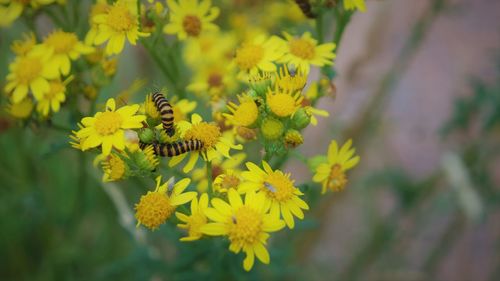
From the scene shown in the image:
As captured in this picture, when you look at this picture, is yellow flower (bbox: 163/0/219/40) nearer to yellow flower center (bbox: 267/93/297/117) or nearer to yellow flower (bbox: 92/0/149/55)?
yellow flower (bbox: 92/0/149/55)

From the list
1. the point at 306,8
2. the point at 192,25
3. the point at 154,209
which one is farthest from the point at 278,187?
the point at 192,25

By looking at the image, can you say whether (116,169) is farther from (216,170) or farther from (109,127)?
(216,170)

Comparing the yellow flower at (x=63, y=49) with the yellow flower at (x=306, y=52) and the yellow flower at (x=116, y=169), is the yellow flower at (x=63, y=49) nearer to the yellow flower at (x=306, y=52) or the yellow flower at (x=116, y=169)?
the yellow flower at (x=116, y=169)

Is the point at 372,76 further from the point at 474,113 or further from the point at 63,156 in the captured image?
the point at 63,156

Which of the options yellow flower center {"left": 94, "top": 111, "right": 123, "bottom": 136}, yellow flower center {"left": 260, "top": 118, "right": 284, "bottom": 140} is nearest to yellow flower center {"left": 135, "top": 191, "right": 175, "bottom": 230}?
yellow flower center {"left": 94, "top": 111, "right": 123, "bottom": 136}

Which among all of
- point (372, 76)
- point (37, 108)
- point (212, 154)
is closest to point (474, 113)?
point (372, 76)

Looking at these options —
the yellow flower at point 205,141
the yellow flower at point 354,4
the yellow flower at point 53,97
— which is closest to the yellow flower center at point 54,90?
the yellow flower at point 53,97
